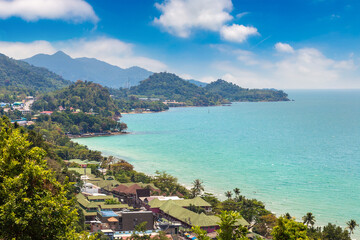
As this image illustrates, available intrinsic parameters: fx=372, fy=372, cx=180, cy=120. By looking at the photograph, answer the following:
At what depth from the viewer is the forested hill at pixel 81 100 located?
12404 cm

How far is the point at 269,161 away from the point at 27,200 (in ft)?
175

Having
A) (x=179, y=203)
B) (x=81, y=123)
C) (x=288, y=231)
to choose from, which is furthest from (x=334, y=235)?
(x=81, y=123)

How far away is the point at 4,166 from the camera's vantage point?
7.87 meters

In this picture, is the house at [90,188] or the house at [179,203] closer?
the house at [179,203]

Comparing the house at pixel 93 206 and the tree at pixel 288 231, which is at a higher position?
the tree at pixel 288 231

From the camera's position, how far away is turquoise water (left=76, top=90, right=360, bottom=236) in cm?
3856

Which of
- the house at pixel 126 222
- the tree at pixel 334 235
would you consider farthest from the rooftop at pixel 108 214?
the tree at pixel 334 235

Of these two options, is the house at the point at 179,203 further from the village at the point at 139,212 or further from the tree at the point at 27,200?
the tree at the point at 27,200

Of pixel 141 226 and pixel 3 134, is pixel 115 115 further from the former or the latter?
pixel 3 134

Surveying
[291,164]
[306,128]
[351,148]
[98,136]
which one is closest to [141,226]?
[291,164]

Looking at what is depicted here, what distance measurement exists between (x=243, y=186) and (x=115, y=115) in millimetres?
98217

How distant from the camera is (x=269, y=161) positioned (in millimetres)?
57688

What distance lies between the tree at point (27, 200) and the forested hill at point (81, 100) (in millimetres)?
113520

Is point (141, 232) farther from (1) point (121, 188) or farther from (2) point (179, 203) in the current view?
(1) point (121, 188)
